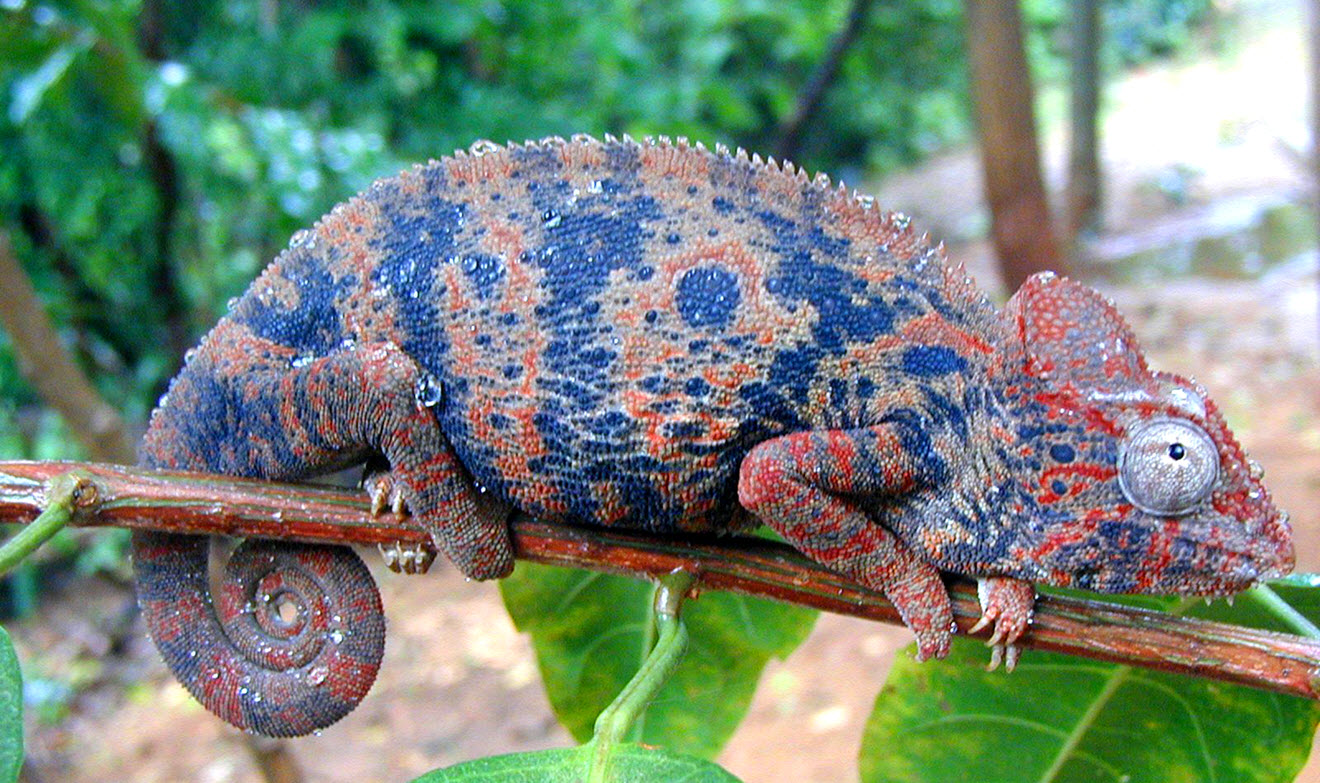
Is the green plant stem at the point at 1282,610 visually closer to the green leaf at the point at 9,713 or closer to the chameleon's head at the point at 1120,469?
the chameleon's head at the point at 1120,469

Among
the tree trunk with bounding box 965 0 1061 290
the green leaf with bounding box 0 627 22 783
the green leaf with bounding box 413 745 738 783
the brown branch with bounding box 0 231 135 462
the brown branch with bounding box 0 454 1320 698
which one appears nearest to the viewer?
the green leaf with bounding box 0 627 22 783

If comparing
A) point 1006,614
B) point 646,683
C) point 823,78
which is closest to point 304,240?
point 646,683

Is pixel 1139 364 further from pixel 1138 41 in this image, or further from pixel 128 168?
pixel 1138 41

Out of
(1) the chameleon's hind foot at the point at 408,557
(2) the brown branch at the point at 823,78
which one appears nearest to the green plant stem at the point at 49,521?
(1) the chameleon's hind foot at the point at 408,557

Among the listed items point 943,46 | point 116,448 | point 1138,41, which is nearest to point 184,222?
point 116,448

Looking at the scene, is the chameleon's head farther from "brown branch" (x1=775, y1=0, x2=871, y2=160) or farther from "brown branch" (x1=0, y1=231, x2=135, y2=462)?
"brown branch" (x1=775, y1=0, x2=871, y2=160)

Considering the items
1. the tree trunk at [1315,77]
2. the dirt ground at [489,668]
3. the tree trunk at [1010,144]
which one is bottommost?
the dirt ground at [489,668]

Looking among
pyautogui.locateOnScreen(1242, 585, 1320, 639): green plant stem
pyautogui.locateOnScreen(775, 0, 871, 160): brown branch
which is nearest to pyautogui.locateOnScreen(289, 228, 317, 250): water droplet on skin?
pyautogui.locateOnScreen(1242, 585, 1320, 639): green plant stem
